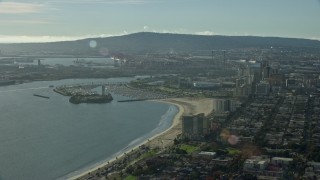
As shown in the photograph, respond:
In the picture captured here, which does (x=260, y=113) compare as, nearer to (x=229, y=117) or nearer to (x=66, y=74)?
(x=229, y=117)

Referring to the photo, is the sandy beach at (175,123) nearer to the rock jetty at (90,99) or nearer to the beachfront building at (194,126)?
the beachfront building at (194,126)

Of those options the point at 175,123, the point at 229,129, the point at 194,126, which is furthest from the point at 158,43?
the point at 194,126

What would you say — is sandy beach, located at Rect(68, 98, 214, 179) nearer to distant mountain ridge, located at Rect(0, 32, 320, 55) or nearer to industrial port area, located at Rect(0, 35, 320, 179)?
industrial port area, located at Rect(0, 35, 320, 179)

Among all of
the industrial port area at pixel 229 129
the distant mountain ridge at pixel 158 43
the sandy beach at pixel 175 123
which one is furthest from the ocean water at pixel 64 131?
the distant mountain ridge at pixel 158 43

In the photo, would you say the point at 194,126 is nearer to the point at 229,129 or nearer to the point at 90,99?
the point at 229,129

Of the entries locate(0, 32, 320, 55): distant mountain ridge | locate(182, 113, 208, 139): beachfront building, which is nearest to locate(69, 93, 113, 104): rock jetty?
locate(182, 113, 208, 139): beachfront building

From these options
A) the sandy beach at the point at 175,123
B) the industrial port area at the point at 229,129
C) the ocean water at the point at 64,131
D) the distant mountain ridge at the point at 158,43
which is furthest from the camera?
the distant mountain ridge at the point at 158,43
